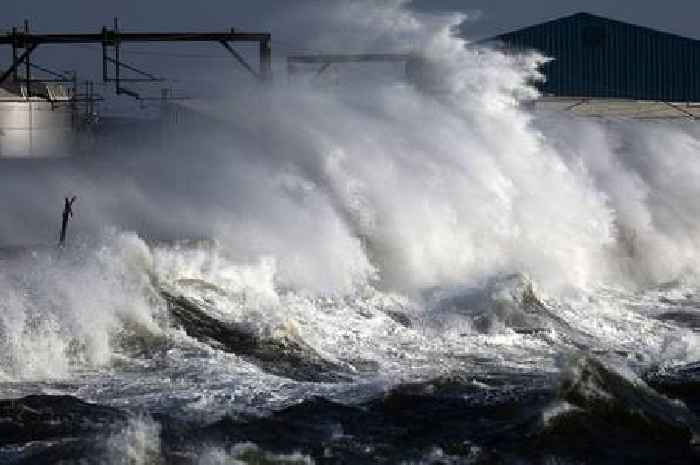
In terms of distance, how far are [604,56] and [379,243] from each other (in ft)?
73.1

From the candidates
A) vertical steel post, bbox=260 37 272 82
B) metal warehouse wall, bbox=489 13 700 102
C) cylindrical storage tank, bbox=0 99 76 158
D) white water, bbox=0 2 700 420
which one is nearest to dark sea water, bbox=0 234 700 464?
white water, bbox=0 2 700 420

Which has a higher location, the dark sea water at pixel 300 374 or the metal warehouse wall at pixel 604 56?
the metal warehouse wall at pixel 604 56

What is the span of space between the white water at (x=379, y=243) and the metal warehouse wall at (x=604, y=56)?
17.4 ft

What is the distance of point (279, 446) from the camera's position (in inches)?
467

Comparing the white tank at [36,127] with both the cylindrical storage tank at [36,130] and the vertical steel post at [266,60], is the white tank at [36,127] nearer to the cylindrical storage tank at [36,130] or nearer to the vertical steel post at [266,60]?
the cylindrical storage tank at [36,130]

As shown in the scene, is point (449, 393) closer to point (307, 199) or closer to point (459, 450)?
point (459, 450)

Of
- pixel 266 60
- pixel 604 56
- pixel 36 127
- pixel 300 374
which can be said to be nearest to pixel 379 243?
pixel 300 374

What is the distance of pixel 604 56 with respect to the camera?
146 feet

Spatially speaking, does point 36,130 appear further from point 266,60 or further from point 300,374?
point 300,374

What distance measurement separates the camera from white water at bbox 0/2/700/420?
51.0 ft

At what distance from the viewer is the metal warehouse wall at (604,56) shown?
4378cm

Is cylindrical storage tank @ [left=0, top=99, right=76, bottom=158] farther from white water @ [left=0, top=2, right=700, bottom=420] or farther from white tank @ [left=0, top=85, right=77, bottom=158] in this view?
white water @ [left=0, top=2, right=700, bottom=420]

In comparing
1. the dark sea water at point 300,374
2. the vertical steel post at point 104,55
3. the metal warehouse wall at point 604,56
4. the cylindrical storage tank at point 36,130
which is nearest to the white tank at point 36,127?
the cylindrical storage tank at point 36,130

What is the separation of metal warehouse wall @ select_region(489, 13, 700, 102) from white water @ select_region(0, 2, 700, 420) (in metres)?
5.29
